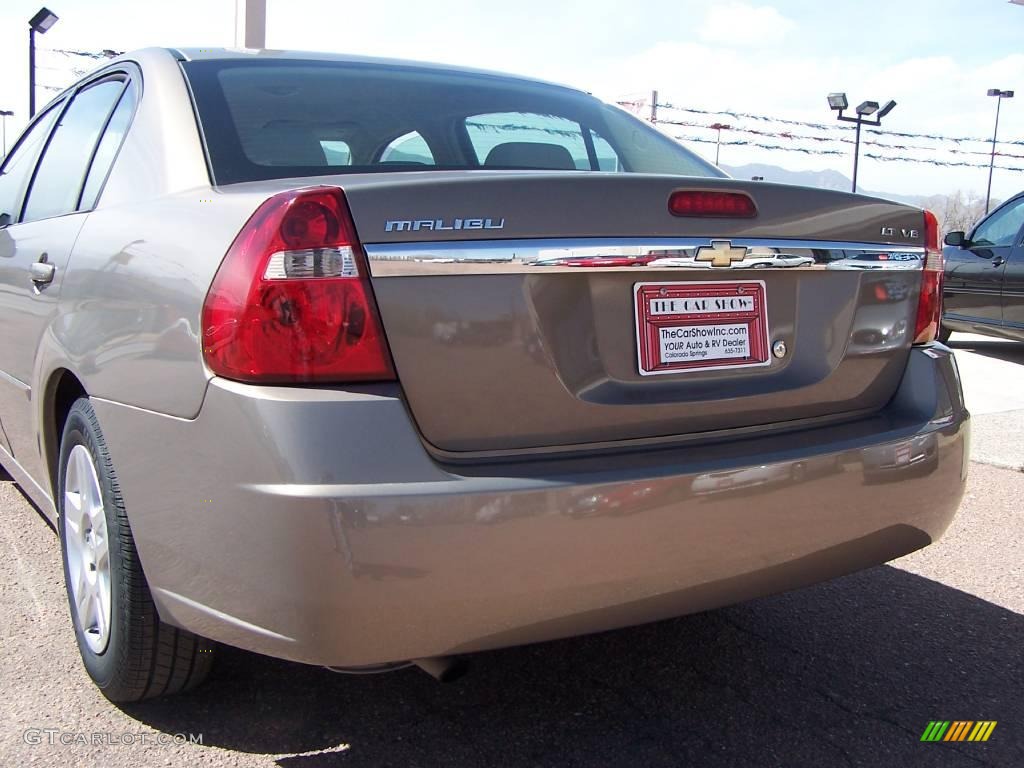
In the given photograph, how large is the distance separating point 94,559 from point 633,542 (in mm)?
1351

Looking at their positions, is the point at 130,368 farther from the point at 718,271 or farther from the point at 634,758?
the point at 634,758

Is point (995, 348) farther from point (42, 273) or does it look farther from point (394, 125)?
point (42, 273)

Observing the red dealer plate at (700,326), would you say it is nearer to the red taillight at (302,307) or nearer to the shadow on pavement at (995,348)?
the red taillight at (302,307)

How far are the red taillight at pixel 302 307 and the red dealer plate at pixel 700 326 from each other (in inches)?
21.3

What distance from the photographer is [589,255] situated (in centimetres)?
186

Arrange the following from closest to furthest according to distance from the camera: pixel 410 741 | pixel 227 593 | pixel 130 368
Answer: pixel 227 593
pixel 130 368
pixel 410 741

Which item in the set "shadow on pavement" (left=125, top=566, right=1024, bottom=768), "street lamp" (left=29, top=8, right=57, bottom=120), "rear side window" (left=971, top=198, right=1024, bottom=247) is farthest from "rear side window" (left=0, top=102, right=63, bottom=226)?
"street lamp" (left=29, top=8, right=57, bottom=120)

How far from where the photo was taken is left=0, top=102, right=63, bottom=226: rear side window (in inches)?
131

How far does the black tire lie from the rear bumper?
11cm

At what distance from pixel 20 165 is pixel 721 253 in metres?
2.79

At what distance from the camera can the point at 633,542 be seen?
1.82 metres

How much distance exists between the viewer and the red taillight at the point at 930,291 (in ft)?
7.91

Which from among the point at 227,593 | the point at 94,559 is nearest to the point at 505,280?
the point at 227,593

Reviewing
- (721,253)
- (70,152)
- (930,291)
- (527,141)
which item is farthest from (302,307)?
(70,152)
